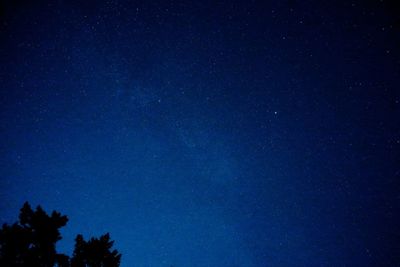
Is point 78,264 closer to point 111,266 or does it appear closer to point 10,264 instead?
point 111,266

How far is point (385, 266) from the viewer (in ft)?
350

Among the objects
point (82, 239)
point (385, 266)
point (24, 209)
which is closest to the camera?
point (24, 209)

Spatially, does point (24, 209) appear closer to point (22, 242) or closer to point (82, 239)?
point (22, 242)

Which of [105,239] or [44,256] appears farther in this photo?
[105,239]

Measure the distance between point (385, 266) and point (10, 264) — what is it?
138158mm

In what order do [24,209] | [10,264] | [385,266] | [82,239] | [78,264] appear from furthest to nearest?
1. [385,266]
2. [82,239]
3. [78,264]
4. [24,209]
5. [10,264]

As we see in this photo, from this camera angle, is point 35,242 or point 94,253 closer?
point 35,242

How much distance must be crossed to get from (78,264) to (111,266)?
539 mm

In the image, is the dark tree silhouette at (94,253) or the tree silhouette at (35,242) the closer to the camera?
the tree silhouette at (35,242)

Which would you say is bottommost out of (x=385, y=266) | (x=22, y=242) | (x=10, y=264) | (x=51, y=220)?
(x=10, y=264)

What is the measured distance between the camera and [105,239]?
4.43 m

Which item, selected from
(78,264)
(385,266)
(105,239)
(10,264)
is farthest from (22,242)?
(385,266)

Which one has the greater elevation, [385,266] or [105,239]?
[385,266]

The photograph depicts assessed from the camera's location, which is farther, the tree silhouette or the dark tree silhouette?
the dark tree silhouette
